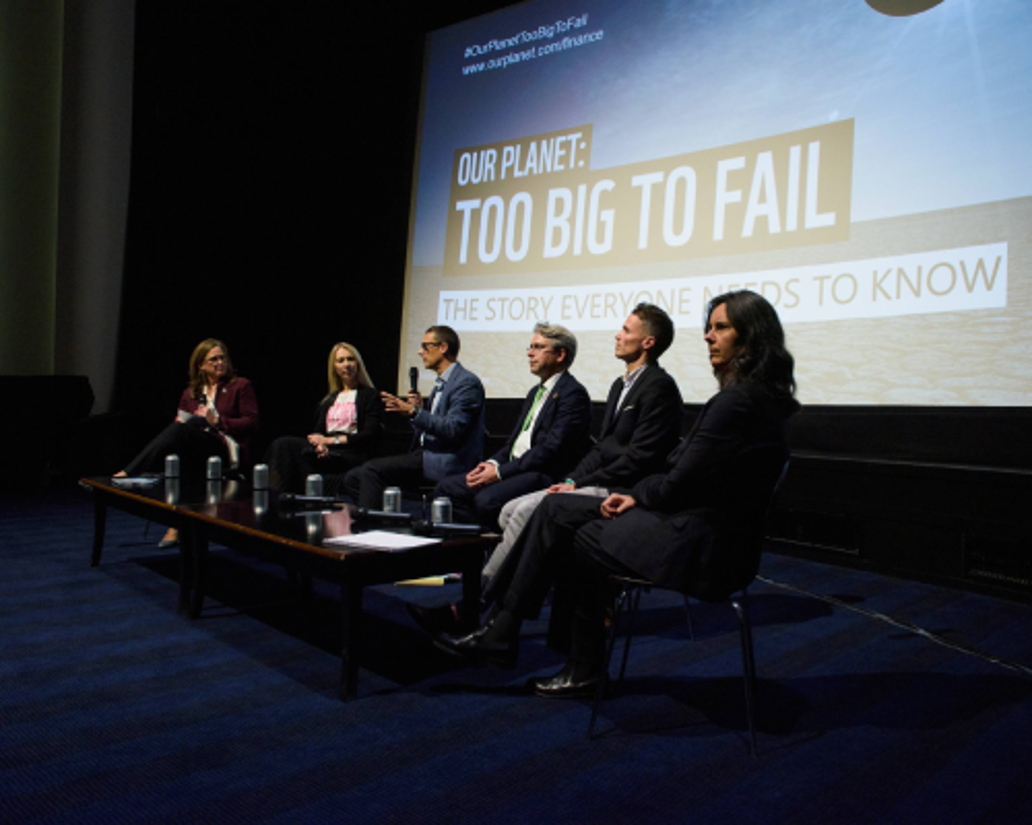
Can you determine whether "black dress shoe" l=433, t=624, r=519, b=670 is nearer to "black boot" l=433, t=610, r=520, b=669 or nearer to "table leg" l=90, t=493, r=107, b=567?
"black boot" l=433, t=610, r=520, b=669

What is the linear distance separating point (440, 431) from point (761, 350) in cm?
174

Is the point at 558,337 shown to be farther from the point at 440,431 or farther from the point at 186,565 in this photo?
the point at 186,565

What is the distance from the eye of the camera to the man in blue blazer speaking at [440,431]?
334 cm

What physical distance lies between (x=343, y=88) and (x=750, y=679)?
5.77 metres

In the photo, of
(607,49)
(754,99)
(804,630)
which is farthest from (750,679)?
(607,49)

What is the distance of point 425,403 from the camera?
3.65 m

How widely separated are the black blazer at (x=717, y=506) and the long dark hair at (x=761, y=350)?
1.5 inches

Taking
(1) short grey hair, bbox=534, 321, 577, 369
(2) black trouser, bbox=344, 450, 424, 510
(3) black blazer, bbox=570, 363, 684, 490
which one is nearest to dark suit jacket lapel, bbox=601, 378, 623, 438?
(3) black blazer, bbox=570, 363, 684, 490

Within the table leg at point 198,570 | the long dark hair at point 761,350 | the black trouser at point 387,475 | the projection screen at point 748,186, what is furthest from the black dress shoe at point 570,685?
the projection screen at point 748,186

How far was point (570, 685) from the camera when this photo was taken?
2.01 meters

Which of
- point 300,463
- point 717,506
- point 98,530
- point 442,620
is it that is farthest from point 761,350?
point 98,530

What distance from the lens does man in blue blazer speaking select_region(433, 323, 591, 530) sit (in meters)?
2.96

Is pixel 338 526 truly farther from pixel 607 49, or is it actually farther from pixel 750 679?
pixel 607 49

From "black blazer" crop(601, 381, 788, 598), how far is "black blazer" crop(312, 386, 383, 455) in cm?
233
